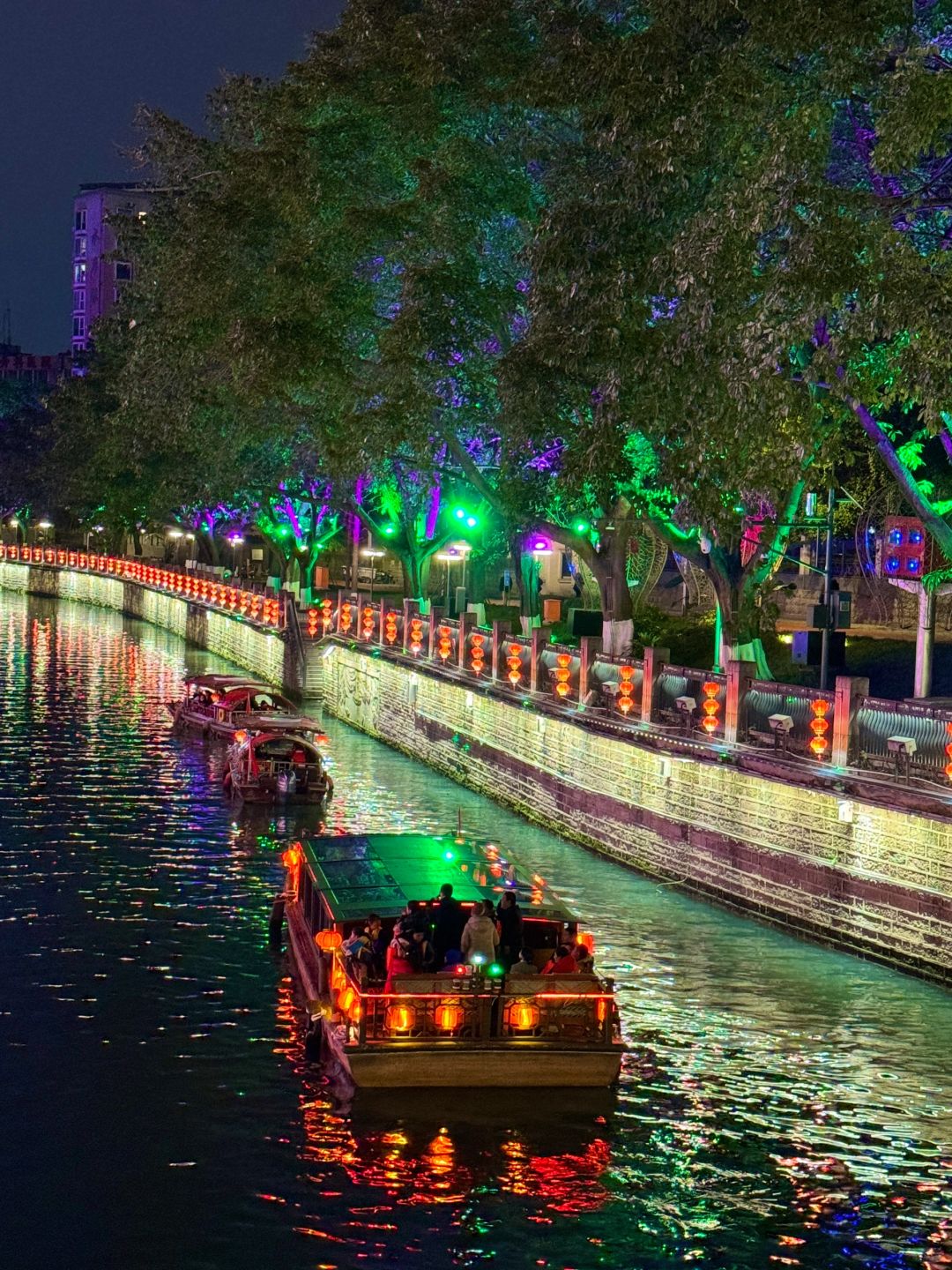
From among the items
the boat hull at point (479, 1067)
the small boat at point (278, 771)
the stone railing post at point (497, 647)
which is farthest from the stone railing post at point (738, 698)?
the stone railing post at point (497, 647)

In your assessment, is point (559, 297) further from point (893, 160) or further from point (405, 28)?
point (405, 28)

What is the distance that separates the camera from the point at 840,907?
2272 centimetres

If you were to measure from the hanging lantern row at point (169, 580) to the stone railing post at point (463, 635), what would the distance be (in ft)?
59.7

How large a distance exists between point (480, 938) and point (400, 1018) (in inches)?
56.7

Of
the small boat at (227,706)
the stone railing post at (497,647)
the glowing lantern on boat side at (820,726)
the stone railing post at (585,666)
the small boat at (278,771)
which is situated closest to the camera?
the glowing lantern on boat side at (820,726)

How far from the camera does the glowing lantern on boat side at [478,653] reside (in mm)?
38812

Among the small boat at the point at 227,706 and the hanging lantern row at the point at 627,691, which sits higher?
the hanging lantern row at the point at 627,691

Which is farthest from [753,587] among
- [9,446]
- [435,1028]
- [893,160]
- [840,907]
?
[9,446]

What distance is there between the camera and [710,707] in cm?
2688

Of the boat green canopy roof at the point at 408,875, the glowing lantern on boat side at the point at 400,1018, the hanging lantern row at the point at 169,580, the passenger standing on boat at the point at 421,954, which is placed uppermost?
the hanging lantern row at the point at 169,580

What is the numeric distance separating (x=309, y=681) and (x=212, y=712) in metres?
9.78

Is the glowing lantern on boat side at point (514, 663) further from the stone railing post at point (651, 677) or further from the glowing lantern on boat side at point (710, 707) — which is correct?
the glowing lantern on boat side at point (710, 707)

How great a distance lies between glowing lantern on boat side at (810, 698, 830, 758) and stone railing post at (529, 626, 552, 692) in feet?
37.3

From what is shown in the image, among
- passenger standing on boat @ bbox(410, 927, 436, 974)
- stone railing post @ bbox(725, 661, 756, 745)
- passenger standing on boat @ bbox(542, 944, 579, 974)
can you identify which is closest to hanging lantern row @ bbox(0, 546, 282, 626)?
stone railing post @ bbox(725, 661, 756, 745)
